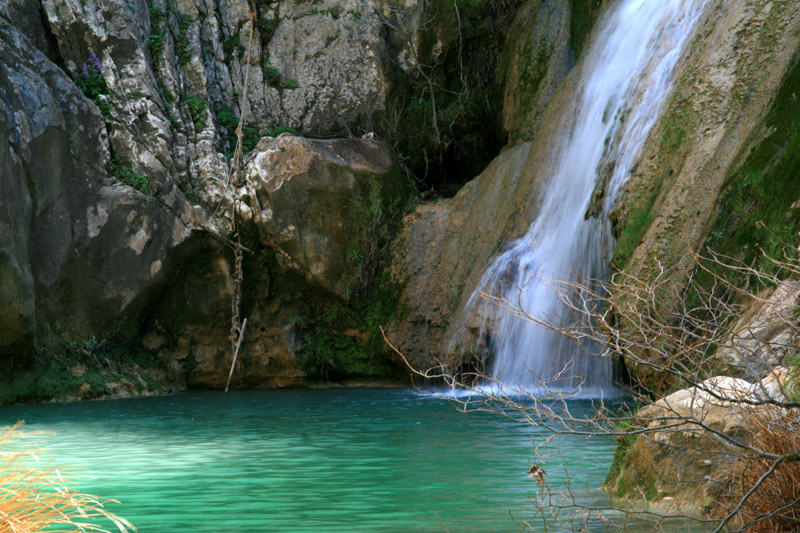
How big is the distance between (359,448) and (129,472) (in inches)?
81.7

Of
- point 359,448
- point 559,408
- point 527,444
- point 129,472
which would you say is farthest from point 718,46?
point 129,472

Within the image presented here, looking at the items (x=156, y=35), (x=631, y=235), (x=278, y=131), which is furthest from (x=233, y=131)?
(x=631, y=235)

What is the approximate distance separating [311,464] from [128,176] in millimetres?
8479

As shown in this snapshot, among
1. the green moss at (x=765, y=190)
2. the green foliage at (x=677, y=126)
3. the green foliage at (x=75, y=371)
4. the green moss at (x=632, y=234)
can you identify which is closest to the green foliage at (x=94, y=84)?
the green foliage at (x=75, y=371)

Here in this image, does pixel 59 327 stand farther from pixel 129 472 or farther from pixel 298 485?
pixel 298 485

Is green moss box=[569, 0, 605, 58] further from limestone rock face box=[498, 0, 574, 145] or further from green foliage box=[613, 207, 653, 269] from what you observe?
green foliage box=[613, 207, 653, 269]

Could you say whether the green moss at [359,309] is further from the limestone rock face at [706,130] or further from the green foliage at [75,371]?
the limestone rock face at [706,130]

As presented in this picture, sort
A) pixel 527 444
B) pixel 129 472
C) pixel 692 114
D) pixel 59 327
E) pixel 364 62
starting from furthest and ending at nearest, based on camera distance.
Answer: pixel 364 62 < pixel 59 327 < pixel 692 114 < pixel 527 444 < pixel 129 472

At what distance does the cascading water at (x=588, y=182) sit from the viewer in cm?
1109

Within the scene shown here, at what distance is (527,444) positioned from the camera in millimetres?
7945

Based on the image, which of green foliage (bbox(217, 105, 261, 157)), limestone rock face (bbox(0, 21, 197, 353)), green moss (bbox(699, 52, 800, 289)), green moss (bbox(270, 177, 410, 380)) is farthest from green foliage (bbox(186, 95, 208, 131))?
green moss (bbox(699, 52, 800, 289))

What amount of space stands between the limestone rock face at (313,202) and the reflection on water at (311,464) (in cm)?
392

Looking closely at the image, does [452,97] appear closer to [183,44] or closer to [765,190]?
[183,44]

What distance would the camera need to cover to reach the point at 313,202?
49.2 feet
